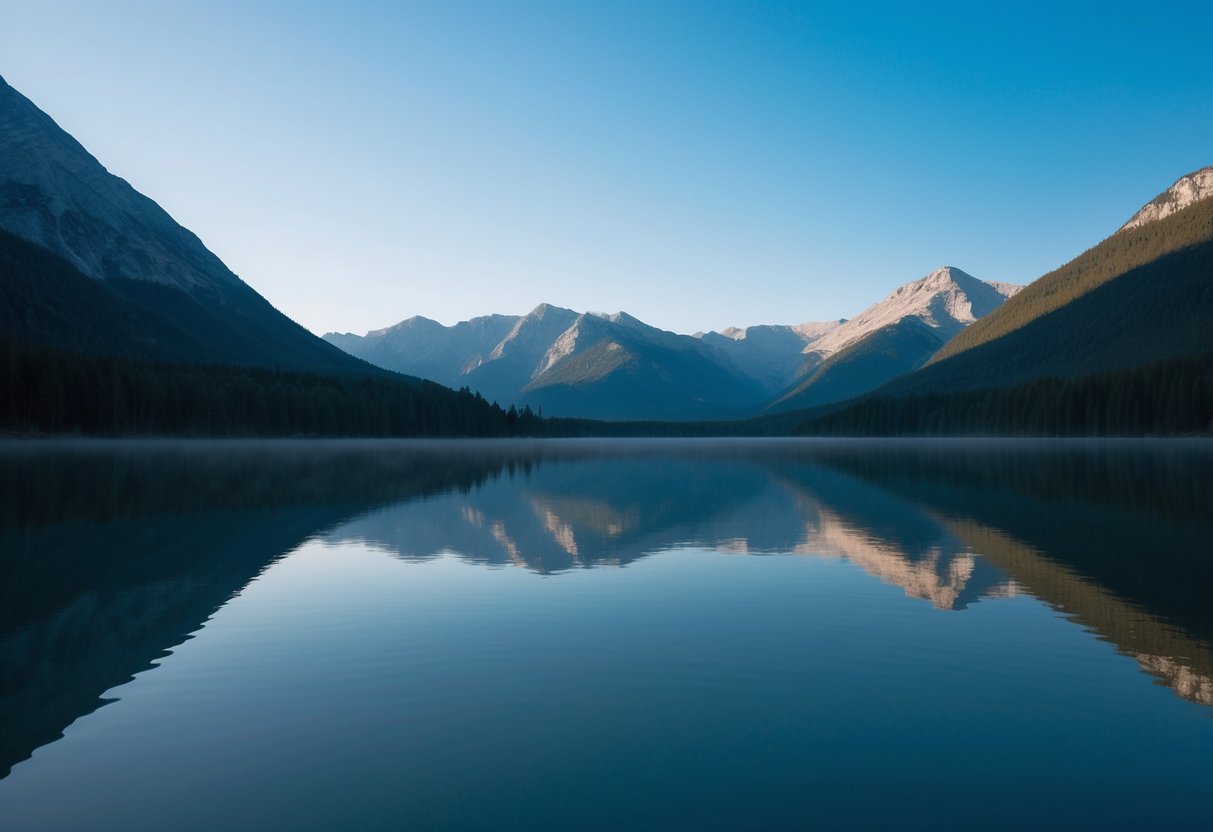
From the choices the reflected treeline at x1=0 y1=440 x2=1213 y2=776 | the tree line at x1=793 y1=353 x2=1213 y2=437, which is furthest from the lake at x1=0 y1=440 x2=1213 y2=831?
the tree line at x1=793 y1=353 x2=1213 y2=437

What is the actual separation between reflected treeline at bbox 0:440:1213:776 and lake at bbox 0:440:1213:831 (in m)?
0.18

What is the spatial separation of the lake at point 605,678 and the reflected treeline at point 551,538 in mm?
183

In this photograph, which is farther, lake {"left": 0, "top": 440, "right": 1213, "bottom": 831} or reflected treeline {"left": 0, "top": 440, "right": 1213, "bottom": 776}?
reflected treeline {"left": 0, "top": 440, "right": 1213, "bottom": 776}

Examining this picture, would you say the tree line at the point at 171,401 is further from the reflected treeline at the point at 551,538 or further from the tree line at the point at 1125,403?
the tree line at the point at 1125,403

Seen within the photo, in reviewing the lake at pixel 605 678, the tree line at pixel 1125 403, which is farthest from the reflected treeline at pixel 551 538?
the tree line at pixel 1125 403

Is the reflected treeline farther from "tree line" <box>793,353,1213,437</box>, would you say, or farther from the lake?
"tree line" <box>793,353,1213,437</box>

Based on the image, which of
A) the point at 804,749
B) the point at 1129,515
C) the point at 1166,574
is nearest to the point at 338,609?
the point at 804,749

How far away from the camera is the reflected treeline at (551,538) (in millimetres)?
16062

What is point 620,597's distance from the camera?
2144 centimetres

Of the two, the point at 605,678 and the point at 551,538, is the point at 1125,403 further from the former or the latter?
the point at 605,678

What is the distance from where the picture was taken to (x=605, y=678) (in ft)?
46.6

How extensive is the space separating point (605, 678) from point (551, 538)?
18.5 m

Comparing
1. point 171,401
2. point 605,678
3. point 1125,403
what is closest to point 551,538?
point 605,678

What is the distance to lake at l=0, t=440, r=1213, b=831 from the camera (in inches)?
375
